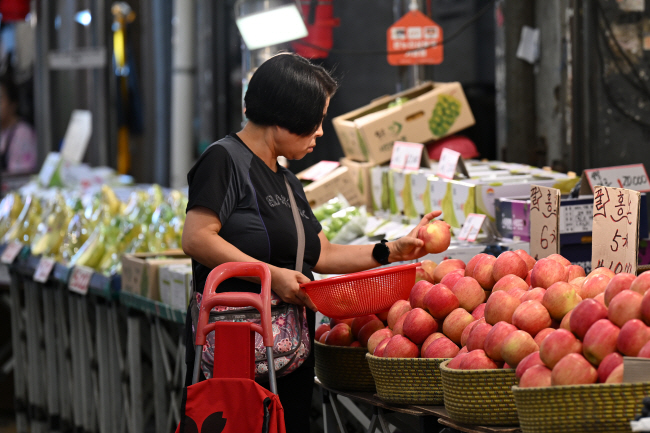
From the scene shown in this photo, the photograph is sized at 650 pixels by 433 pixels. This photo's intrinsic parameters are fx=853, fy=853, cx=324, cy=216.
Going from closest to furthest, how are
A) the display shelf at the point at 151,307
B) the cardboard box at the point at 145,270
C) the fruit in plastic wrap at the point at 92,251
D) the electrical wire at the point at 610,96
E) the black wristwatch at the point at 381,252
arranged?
the black wristwatch at the point at 381,252
the display shelf at the point at 151,307
the cardboard box at the point at 145,270
the electrical wire at the point at 610,96
the fruit in plastic wrap at the point at 92,251

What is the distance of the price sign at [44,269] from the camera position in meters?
5.09

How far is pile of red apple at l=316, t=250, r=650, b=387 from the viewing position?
189 centimetres

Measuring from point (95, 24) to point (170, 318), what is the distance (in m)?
7.13

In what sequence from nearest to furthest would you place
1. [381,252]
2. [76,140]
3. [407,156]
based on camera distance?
[381,252] → [407,156] → [76,140]

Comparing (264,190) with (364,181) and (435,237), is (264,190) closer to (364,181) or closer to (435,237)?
(435,237)

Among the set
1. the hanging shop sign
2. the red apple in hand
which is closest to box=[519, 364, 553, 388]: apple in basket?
the red apple in hand

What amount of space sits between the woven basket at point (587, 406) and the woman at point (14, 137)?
1025cm

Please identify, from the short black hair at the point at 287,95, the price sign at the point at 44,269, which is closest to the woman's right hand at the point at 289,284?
the short black hair at the point at 287,95

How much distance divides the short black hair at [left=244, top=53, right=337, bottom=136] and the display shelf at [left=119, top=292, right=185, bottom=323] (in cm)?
142

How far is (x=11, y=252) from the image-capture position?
5598 millimetres

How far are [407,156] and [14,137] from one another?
814 centimetres

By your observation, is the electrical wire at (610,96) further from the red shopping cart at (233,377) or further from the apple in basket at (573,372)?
the apple in basket at (573,372)

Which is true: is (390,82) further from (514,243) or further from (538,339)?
(538,339)

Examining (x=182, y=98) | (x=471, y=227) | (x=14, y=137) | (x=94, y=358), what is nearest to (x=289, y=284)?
(x=471, y=227)
